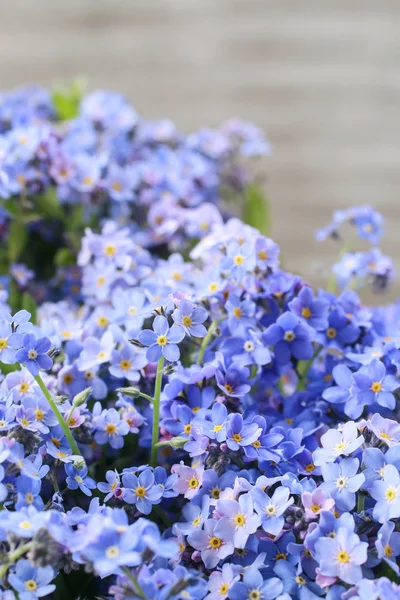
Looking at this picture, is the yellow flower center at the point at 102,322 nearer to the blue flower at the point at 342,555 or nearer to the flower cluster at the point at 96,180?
the flower cluster at the point at 96,180

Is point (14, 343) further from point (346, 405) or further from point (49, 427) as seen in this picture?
point (346, 405)

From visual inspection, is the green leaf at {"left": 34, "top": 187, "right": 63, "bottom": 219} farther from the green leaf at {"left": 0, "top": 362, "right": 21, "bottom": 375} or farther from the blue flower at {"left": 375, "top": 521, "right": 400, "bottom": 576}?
the blue flower at {"left": 375, "top": 521, "right": 400, "bottom": 576}

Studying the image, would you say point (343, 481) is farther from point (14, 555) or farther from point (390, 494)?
point (14, 555)

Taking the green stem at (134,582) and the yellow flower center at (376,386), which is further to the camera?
the yellow flower center at (376,386)

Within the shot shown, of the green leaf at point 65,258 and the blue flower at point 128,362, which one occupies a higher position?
the blue flower at point 128,362

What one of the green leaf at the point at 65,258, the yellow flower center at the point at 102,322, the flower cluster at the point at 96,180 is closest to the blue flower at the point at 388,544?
the yellow flower center at the point at 102,322

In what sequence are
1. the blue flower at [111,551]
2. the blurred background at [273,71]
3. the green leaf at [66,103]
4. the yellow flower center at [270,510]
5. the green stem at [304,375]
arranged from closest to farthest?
the blue flower at [111,551] < the yellow flower center at [270,510] < the green stem at [304,375] < the green leaf at [66,103] < the blurred background at [273,71]

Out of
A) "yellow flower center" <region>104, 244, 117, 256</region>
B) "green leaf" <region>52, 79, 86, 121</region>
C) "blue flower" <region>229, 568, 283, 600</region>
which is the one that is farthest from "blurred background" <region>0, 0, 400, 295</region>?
"blue flower" <region>229, 568, 283, 600</region>
